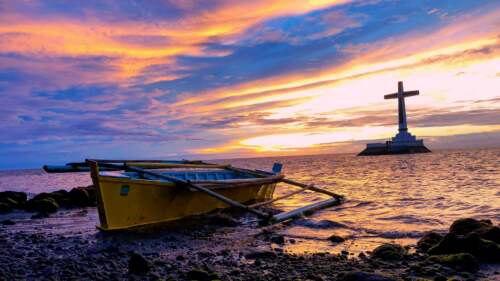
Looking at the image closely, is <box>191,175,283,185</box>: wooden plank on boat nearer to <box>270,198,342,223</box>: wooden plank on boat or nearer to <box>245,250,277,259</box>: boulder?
<box>270,198,342,223</box>: wooden plank on boat

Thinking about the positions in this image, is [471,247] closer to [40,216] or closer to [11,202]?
[40,216]

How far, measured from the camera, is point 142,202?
13.3 m

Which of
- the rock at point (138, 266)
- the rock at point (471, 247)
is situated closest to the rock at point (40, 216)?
the rock at point (138, 266)

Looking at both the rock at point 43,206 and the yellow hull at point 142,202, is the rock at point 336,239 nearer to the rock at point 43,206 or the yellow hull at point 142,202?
the yellow hull at point 142,202

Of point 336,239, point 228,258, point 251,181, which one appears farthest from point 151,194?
point 336,239

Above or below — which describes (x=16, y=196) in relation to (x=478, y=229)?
below

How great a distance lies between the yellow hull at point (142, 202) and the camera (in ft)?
40.2

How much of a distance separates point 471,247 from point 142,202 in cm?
953

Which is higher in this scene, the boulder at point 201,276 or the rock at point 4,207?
the boulder at point 201,276

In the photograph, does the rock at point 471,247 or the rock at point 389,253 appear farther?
the rock at point 389,253

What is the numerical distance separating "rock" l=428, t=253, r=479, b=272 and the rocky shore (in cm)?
2

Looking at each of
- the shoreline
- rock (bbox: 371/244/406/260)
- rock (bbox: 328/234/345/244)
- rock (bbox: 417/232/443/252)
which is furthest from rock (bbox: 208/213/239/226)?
rock (bbox: 417/232/443/252)

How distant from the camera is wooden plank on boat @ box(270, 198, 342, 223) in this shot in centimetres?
1445

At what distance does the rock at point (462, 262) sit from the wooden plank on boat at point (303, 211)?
21.6 ft
